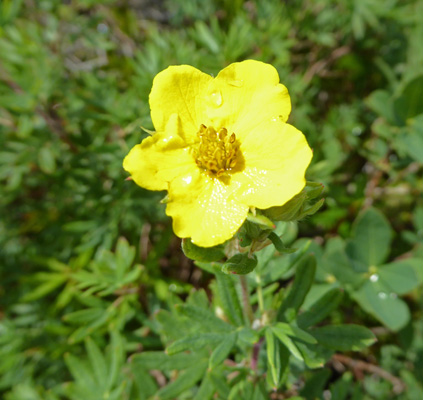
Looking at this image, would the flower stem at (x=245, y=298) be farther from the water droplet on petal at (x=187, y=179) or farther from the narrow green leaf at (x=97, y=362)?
→ the narrow green leaf at (x=97, y=362)

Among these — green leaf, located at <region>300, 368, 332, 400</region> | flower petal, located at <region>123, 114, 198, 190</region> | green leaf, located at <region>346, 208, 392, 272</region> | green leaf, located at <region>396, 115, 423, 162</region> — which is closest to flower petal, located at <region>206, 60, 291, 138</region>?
flower petal, located at <region>123, 114, 198, 190</region>

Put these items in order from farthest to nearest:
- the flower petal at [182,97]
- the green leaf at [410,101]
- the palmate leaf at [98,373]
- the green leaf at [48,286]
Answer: the green leaf at [48,286] → the green leaf at [410,101] → the palmate leaf at [98,373] → the flower petal at [182,97]

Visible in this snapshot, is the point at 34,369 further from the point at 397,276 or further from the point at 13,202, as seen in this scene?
the point at 397,276

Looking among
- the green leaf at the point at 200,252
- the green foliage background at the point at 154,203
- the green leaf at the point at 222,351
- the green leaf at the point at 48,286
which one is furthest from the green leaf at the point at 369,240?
the green leaf at the point at 48,286

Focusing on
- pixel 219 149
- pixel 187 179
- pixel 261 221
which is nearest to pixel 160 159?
pixel 187 179

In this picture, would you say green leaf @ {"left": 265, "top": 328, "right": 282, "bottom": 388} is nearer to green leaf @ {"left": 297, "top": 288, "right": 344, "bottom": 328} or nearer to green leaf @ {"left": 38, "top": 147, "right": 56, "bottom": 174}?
green leaf @ {"left": 297, "top": 288, "right": 344, "bottom": 328}

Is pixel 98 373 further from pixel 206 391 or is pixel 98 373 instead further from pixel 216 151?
pixel 216 151
